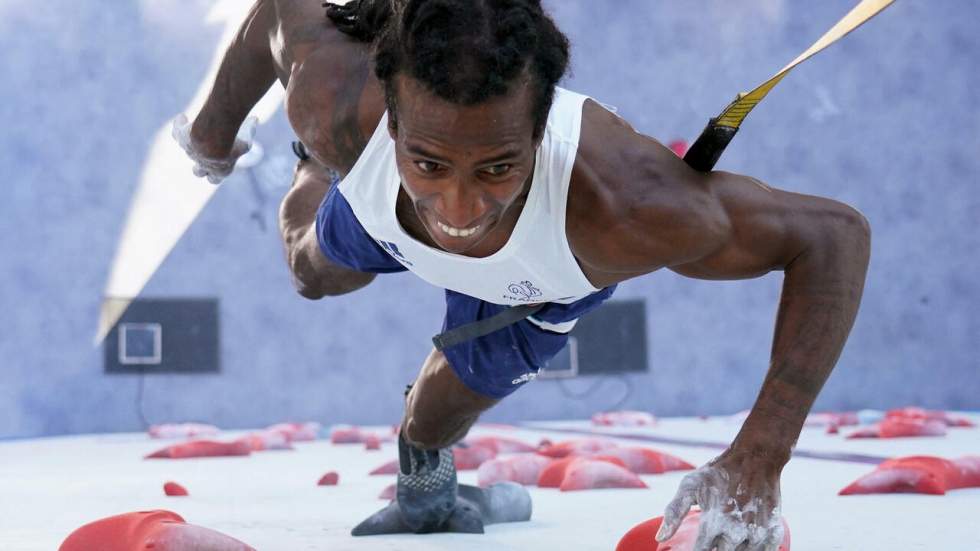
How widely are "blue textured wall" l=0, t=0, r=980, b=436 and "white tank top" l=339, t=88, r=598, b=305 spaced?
552cm

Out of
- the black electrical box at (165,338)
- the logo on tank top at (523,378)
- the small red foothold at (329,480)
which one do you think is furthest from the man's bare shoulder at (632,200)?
the black electrical box at (165,338)

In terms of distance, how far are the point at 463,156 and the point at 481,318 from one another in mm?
842

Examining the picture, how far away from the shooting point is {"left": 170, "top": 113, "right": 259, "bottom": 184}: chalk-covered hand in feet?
8.02

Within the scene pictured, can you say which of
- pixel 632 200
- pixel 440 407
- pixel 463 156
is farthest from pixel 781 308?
pixel 440 407

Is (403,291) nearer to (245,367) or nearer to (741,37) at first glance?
(245,367)

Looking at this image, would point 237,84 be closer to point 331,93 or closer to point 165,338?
point 331,93

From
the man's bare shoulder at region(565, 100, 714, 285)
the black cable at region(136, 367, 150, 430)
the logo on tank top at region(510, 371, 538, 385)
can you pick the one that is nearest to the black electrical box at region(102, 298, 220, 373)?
the black cable at region(136, 367, 150, 430)

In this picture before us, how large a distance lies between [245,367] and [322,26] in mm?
5564

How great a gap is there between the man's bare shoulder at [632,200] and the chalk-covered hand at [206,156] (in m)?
0.99

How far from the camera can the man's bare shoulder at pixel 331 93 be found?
71.5 inches

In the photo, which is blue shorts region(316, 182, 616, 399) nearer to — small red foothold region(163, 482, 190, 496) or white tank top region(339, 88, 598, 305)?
white tank top region(339, 88, 598, 305)

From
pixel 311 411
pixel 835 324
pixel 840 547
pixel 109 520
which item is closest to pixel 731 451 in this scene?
pixel 835 324

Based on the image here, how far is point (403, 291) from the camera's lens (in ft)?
25.0

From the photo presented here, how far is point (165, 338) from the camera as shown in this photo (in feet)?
23.5
